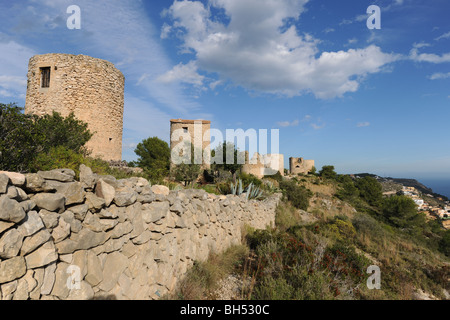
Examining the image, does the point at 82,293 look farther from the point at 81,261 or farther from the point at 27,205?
the point at 27,205

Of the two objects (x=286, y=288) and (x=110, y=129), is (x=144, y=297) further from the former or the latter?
(x=110, y=129)

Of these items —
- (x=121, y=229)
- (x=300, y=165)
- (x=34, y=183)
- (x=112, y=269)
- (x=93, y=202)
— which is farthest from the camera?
(x=300, y=165)

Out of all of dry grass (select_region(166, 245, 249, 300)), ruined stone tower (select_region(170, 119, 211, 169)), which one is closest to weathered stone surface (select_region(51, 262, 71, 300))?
dry grass (select_region(166, 245, 249, 300))

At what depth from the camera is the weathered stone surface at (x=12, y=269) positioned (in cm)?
147

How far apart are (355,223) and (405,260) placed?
3.74 metres


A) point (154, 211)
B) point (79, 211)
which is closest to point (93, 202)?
point (79, 211)

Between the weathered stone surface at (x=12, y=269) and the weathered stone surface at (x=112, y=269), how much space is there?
0.83 m

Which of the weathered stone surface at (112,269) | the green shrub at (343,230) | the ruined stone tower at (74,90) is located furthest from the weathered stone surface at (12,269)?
the ruined stone tower at (74,90)

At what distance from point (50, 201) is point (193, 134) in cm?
2068

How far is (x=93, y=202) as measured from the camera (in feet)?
7.39

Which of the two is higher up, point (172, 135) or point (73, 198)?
point (172, 135)

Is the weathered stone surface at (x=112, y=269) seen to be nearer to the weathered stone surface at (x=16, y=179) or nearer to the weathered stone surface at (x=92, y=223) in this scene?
the weathered stone surface at (x=92, y=223)
